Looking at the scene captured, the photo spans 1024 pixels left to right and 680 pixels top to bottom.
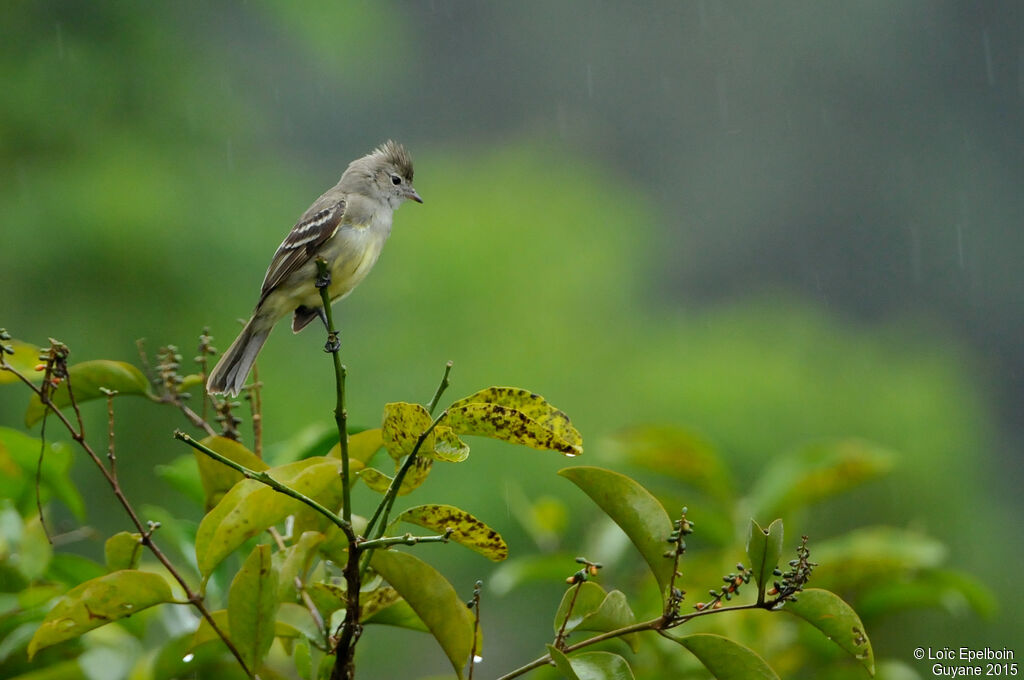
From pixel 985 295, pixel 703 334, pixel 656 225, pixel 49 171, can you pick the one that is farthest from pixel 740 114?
pixel 49 171

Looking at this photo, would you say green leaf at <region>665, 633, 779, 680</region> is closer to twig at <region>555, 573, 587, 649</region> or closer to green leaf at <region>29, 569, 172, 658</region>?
twig at <region>555, 573, 587, 649</region>

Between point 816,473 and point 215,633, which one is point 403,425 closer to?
point 215,633

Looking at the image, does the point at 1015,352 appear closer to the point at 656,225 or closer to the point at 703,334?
the point at 656,225

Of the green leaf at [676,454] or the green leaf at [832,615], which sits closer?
the green leaf at [832,615]

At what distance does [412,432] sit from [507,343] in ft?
21.4

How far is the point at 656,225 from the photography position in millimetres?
10273

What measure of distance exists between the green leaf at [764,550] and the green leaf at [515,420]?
0.23 m

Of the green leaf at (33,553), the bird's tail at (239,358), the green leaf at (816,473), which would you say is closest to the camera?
the green leaf at (33,553)

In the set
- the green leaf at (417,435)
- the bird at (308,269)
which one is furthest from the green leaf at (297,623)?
the bird at (308,269)

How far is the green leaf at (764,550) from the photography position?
1.24 m

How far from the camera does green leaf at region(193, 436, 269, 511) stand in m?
1.50

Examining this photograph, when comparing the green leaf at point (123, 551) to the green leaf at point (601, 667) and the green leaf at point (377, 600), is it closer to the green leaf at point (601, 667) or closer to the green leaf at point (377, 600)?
the green leaf at point (377, 600)

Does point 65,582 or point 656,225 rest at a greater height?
point 656,225

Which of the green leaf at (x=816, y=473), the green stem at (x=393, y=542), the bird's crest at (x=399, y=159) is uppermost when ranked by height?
the bird's crest at (x=399, y=159)
